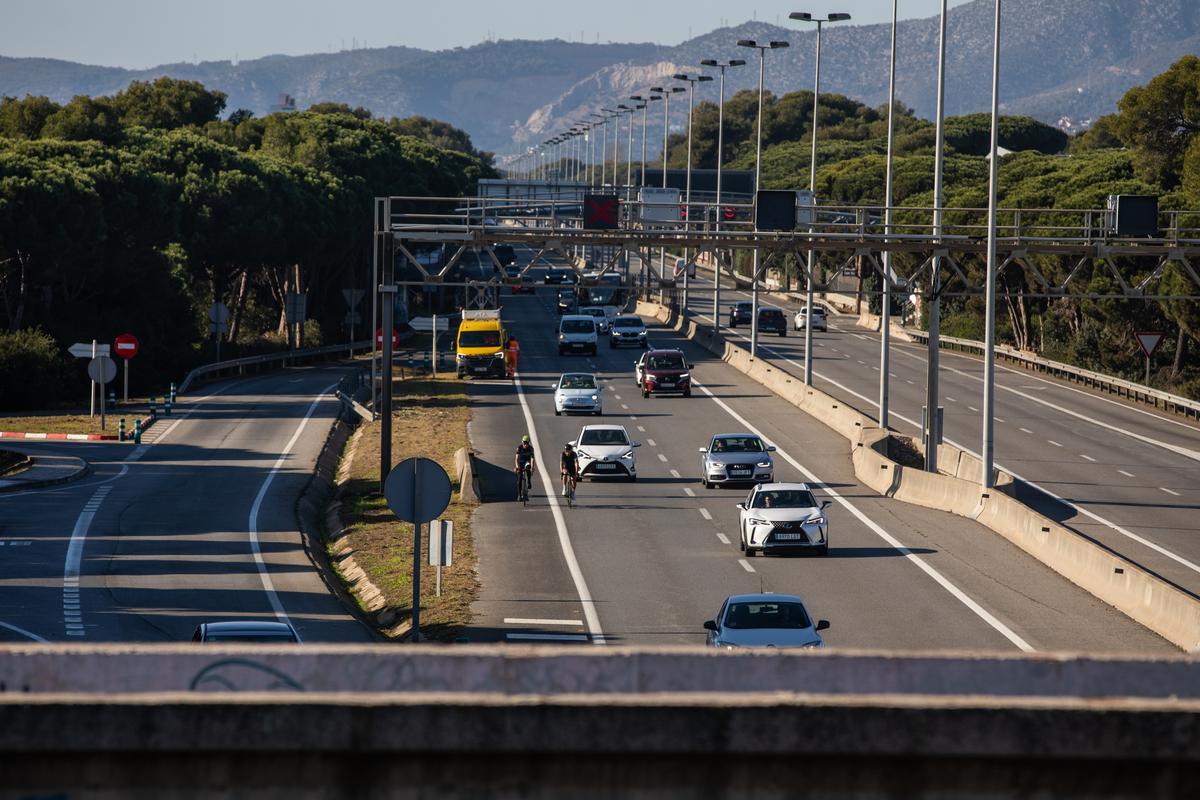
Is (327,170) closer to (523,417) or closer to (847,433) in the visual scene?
(523,417)

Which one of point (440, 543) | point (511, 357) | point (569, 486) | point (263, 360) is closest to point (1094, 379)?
point (511, 357)

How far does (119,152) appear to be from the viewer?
77.6m

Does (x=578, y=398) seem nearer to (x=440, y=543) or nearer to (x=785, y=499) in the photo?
(x=785, y=499)

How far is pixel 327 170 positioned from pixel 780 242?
68596 mm

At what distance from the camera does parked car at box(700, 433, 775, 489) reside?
1757 inches

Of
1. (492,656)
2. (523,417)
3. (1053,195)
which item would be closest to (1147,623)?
(492,656)

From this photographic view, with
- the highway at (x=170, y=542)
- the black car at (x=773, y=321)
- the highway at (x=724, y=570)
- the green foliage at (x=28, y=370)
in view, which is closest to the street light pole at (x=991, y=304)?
the highway at (x=724, y=570)

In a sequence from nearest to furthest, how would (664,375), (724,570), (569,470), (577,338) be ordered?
(724,570) → (569,470) → (664,375) → (577,338)

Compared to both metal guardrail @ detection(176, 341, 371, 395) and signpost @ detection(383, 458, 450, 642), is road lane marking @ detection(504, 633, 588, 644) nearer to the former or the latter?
signpost @ detection(383, 458, 450, 642)

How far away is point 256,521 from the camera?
40438mm

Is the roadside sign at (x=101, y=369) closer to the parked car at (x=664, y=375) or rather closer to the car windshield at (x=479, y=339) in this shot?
the parked car at (x=664, y=375)

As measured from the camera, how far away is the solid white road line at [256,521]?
3030 centimetres

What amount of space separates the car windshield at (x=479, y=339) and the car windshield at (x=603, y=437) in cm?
2978

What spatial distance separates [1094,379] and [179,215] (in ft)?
134
